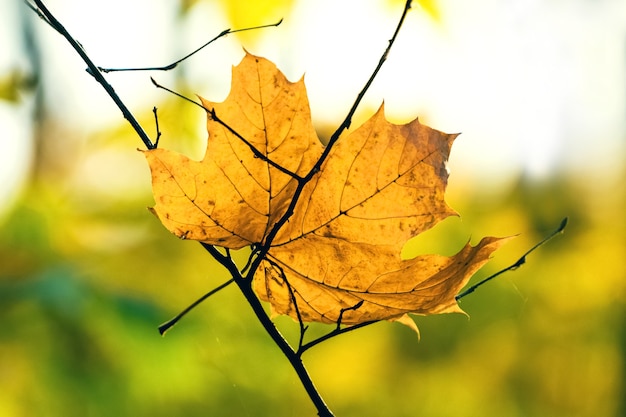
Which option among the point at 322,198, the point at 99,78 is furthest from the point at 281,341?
the point at 99,78

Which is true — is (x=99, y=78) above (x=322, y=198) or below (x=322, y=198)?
above

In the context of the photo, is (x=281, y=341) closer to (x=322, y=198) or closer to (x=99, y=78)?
(x=322, y=198)

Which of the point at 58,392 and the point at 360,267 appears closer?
the point at 360,267

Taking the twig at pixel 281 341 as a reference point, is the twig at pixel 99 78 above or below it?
above

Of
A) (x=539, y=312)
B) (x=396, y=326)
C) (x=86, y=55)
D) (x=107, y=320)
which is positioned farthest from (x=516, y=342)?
(x=86, y=55)

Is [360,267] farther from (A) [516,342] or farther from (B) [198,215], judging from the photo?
(A) [516,342]

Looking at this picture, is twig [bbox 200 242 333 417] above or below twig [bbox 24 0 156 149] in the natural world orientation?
below

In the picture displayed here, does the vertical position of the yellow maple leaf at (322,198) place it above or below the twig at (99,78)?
below

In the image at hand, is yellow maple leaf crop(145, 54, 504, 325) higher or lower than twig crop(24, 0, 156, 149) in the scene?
lower
